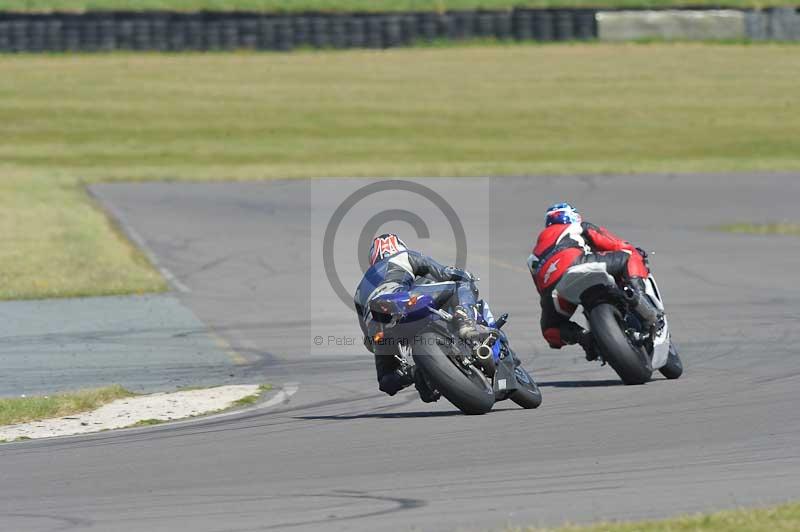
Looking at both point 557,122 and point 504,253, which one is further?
point 557,122

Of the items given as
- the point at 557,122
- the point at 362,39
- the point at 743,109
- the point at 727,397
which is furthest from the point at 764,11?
the point at 727,397

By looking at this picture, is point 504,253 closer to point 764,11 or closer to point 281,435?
point 281,435

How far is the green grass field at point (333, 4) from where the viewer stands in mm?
52406

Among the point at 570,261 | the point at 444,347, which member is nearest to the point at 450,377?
the point at 444,347

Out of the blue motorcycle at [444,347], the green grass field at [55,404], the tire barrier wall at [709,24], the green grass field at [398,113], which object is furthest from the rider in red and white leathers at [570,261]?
the tire barrier wall at [709,24]

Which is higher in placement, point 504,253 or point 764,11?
point 764,11

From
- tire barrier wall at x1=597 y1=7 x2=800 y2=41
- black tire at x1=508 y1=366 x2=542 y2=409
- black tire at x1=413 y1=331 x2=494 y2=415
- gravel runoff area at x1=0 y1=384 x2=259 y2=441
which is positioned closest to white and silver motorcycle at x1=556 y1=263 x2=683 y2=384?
black tire at x1=508 y1=366 x2=542 y2=409

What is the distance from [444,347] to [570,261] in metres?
2.58

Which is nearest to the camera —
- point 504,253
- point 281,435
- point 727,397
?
point 281,435

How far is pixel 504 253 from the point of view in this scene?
2391 centimetres

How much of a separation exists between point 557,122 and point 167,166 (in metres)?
12.8

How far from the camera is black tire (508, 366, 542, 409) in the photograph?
36.1 ft

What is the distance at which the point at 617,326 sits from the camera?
39.9ft

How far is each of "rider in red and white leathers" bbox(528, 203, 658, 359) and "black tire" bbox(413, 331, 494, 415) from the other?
7.53 feet
